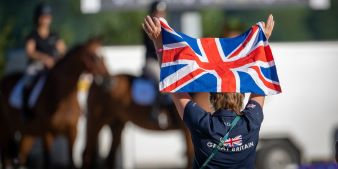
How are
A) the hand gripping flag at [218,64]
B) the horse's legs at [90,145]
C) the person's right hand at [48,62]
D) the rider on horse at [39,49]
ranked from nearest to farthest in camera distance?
the hand gripping flag at [218,64], the rider on horse at [39,49], the person's right hand at [48,62], the horse's legs at [90,145]

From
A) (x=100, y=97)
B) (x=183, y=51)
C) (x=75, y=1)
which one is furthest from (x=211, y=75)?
(x=75, y=1)

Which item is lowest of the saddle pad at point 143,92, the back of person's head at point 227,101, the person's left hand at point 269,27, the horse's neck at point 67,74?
the saddle pad at point 143,92

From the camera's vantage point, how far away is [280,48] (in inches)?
658

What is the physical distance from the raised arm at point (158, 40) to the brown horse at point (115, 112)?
846cm

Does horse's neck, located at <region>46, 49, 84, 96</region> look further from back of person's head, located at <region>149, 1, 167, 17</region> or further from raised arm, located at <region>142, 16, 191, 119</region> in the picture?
raised arm, located at <region>142, 16, 191, 119</region>

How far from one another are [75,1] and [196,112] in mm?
29406

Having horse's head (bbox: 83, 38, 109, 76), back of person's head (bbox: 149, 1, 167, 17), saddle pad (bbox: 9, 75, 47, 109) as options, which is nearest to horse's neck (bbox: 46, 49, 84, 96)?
horse's head (bbox: 83, 38, 109, 76)

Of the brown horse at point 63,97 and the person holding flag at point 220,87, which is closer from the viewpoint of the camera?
the person holding flag at point 220,87

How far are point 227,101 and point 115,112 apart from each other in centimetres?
996

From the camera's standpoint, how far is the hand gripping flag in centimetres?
575

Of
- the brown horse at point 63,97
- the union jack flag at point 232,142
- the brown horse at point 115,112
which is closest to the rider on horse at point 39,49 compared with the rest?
the brown horse at point 63,97

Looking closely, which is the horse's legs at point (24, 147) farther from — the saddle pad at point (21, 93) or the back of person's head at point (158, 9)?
the back of person's head at point (158, 9)

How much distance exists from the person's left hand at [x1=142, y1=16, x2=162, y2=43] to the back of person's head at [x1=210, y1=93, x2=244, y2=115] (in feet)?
1.75

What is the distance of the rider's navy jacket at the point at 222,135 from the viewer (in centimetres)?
546
